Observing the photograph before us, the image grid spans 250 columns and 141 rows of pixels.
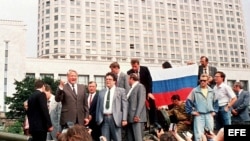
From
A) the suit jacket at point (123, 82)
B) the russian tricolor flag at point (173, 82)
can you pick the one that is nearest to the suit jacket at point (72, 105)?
the suit jacket at point (123, 82)

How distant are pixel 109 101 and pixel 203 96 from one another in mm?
1818

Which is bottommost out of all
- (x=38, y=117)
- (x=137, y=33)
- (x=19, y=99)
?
(x=19, y=99)

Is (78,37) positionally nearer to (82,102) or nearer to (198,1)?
(198,1)

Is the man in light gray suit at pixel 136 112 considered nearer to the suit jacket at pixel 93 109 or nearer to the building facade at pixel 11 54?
the suit jacket at pixel 93 109

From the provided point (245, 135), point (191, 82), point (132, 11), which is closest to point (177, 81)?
point (191, 82)

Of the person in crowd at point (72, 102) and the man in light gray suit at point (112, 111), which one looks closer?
the man in light gray suit at point (112, 111)

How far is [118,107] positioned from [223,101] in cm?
236

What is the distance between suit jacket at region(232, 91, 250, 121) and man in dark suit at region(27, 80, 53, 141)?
14.2ft

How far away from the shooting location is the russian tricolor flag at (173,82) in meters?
11.5

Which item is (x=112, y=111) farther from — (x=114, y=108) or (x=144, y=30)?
(x=144, y=30)

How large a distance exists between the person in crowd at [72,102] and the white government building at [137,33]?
69554mm

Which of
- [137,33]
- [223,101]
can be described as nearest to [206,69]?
[223,101]

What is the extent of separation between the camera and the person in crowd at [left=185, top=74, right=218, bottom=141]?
805 cm

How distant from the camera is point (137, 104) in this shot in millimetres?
8117
